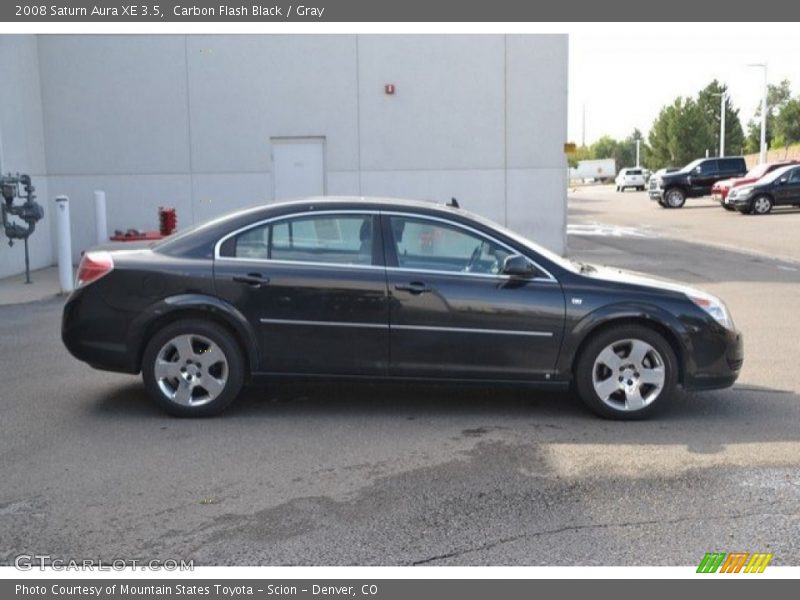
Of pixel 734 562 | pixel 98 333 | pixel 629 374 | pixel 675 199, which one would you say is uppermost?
pixel 675 199

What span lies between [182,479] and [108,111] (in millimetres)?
12756

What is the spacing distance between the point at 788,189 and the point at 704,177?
5965 mm

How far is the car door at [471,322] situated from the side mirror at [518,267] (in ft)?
0.13

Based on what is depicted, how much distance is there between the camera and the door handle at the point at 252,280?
6203 millimetres

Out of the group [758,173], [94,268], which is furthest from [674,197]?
[94,268]

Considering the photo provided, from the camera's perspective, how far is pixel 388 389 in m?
7.20

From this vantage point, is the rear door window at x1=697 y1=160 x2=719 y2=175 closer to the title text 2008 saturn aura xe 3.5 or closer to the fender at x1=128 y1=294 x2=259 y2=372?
the title text 2008 saturn aura xe 3.5

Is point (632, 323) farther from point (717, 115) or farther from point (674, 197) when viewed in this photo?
point (717, 115)

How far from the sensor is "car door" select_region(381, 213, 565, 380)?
20.3 feet

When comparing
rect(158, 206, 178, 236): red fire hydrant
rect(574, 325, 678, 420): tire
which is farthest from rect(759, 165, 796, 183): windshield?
rect(574, 325, 678, 420): tire

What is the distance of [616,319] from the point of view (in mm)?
6215

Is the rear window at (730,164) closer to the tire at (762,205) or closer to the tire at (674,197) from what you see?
the tire at (674,197)

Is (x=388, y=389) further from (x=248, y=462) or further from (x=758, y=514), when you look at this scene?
(x=758, y=514)

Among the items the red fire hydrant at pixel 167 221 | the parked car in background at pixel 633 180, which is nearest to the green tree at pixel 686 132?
the parked car in background at pixel 633 180
